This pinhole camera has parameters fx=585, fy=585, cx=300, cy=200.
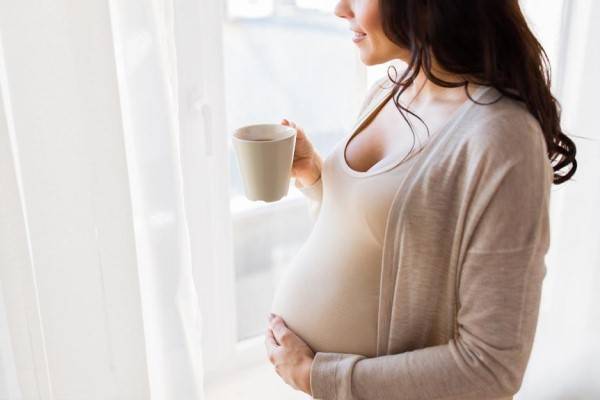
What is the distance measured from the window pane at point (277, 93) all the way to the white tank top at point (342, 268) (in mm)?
330

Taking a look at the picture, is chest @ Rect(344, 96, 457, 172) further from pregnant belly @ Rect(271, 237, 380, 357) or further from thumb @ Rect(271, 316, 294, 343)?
thumb @ Rect(271, 316, 294, 343)

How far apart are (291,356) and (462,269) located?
0.30m

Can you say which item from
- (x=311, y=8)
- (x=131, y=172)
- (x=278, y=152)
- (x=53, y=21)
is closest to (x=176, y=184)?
(x=131, y=172)

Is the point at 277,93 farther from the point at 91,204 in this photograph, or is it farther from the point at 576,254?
the point at 576,254

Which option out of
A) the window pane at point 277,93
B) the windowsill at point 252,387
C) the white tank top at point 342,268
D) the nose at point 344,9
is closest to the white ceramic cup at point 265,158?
the white tank top at point 342,268

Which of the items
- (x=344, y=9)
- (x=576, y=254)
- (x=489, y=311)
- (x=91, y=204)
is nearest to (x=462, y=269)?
(x=489, y=311)

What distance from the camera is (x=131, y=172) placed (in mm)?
901

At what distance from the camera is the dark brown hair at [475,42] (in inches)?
29.5

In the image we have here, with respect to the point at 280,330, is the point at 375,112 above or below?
above

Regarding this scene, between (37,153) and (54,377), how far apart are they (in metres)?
0.35

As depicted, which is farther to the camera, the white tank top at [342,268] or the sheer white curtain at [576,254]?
the sheer white curtain at [576,254]

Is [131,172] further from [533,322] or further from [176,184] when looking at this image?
[533,322]

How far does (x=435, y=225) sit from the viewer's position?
79 centimetres

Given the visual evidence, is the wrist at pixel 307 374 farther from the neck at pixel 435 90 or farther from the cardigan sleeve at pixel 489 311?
the neck at pixel 435 90
